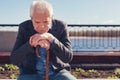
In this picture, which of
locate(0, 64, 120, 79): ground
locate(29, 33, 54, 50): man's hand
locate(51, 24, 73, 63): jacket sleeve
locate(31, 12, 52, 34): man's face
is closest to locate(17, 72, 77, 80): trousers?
locate(51, 24, 73, 63): jacket sleeve

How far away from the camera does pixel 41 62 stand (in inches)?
141

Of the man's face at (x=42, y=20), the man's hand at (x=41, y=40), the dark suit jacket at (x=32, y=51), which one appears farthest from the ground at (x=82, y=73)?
the man's face at (x=42, y=20)

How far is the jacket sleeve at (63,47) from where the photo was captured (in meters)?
3.42

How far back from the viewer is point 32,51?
11.5 feet

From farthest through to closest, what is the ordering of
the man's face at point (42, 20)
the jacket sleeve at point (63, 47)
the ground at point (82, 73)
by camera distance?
the ground at point (82, 73) < the jacket sleeve at point (63, 47) < the man's face at point (42, 20)

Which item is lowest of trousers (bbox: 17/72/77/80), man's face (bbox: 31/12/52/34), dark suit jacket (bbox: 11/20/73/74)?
trousers (bbox: 17/72/77/80)

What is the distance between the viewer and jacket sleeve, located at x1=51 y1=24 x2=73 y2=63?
3.42 m

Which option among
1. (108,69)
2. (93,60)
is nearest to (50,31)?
(108,69)

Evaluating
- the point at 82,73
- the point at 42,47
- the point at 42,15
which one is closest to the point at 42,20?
the point at 42,15

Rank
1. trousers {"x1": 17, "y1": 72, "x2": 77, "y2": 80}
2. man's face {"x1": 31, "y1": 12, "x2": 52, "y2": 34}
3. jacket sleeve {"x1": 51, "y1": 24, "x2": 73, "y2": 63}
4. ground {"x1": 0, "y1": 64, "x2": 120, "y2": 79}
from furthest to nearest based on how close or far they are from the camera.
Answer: ground {"x1": 0, "y1": 64, "x2": 120, "y2": 79}, trousers {"x1": 17, "y1": 72, "x2": 77, "y2": 80}, jacket sleeve {"x1": 51, "y1": 24, "x2": 73, "y2": 63}, man's face {"x1": 31, "y1": 12, "x2": 52, "y2": 34}

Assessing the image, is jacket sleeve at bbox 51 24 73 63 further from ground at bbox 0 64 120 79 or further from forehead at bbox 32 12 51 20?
ground at bbox 0 64 120 79

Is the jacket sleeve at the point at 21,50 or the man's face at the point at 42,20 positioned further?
the jacket sleeve at the point at 21,50

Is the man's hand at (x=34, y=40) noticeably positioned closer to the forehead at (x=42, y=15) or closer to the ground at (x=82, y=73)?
the forehead at (x=42, y=15)

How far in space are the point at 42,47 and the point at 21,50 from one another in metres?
0.19
